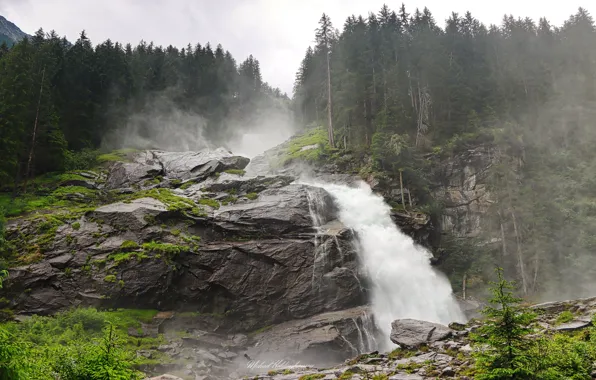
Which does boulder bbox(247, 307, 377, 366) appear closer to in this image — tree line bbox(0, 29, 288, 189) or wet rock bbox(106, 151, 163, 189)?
wet rock bbox(106, 151, 163, 189)

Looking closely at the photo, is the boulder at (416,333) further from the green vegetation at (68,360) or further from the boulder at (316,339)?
the green vegetation at (68,360)

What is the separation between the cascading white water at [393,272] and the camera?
27.0 metres

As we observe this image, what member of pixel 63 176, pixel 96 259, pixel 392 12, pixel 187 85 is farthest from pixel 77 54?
pixel 392 12

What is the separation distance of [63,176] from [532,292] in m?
44.0

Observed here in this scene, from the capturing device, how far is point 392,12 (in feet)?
209

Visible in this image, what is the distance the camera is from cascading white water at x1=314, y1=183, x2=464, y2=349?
27.0 meters

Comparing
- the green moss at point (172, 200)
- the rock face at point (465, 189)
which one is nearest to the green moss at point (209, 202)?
the green moss at point (172, 200)

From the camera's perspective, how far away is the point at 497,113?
46.7 m

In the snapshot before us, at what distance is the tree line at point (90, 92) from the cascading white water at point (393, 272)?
27938mm

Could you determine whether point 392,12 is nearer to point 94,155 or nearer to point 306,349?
point 94,155

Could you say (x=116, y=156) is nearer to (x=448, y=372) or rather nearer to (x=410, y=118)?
(x=410, y=118)

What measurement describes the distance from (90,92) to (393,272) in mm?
44327

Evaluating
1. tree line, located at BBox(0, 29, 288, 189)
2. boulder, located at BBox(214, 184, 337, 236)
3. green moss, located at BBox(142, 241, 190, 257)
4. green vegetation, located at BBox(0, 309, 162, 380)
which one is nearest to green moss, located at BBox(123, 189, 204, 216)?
boulder, located at BBox(214, 184, 337, 236)

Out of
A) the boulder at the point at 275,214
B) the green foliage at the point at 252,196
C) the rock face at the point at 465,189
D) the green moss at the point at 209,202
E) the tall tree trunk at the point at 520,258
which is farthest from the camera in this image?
the rock face at the point at 465,189
